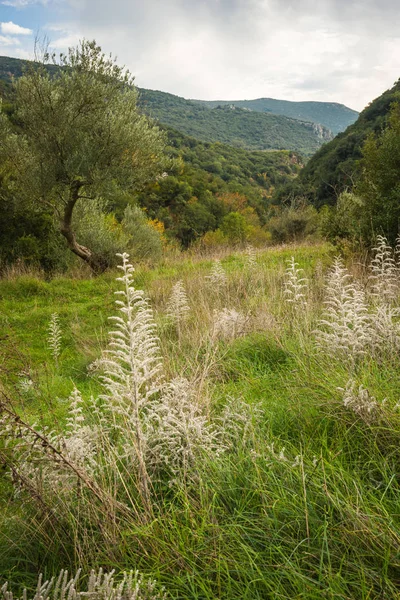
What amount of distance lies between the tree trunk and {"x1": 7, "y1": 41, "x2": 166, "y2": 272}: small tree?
72mm

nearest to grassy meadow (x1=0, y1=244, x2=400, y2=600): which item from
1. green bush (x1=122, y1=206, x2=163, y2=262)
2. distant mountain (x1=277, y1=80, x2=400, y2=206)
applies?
green bush (x1=122, y1=206, x2=163, y2=262)

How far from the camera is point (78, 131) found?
12375mm

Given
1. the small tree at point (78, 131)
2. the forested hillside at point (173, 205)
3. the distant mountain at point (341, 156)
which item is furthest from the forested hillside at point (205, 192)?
the small tree at point (78, 131)

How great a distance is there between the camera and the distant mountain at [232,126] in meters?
150

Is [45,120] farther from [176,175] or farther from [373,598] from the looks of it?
[176,175]

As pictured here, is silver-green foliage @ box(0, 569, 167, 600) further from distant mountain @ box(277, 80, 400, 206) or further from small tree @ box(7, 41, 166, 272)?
distant mountain @ box(277, 80, 400, 206)

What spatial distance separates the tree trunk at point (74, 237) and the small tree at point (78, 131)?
0.07 m

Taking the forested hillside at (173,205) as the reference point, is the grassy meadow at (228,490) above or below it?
below

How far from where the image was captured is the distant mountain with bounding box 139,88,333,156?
5920 inches

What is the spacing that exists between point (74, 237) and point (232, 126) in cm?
18669

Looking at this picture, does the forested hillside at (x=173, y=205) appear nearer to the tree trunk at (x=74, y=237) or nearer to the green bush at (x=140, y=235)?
the green bush at (x=140, y=235)

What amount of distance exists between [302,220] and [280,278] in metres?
19.5

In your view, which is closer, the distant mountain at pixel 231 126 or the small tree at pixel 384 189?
the small tree at pixel 384 189

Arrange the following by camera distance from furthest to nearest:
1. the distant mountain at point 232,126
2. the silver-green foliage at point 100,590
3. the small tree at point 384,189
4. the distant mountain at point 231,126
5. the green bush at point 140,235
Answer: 1. the distant mountain at point 232,126
2. the distant mountain at point 231,126
3. the green bush at point 140,235
4. the small tree at point 384,189
5. the silver-green foliage at point 100,590
